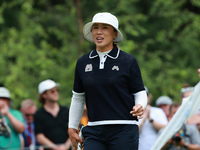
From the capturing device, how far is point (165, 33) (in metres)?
15.4

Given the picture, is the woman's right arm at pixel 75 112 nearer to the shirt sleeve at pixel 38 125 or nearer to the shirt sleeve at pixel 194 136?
the shirt sleeve at pixel 38 125

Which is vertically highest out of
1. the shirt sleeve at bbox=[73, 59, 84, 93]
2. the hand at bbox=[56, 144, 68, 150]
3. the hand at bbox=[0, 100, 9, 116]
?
the shirt sleeve at bbox=[73, 59, 84, 93]

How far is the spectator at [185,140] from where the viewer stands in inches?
265

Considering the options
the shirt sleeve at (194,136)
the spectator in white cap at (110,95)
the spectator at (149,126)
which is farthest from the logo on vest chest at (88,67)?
the shirt sleeve at (194,136)

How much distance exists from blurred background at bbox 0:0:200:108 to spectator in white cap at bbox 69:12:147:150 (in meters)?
9.07

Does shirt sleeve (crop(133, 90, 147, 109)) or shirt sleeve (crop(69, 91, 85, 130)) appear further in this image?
shirt sleeve (crop(69, 91, 85, 130))

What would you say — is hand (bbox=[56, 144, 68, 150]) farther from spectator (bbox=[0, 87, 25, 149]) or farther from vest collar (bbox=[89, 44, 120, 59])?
vest collar (bbox=[89, 44, 120, 59])

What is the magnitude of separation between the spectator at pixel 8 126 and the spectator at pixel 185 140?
2.58 meters

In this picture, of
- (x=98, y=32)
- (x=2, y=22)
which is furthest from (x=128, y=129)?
(x=2, y=22)

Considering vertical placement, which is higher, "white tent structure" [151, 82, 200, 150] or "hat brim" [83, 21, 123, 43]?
"hat brim" [83, 21, 123, 43]

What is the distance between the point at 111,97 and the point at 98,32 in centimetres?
72

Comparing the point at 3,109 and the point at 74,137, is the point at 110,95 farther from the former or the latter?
the point at 3,109

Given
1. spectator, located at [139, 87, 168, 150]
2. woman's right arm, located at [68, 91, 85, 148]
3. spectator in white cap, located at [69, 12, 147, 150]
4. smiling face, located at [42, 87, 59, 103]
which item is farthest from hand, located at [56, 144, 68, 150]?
spectator in white cap, located at [69, 12, 147, 150]

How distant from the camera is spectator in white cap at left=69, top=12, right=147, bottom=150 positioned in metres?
3.78
